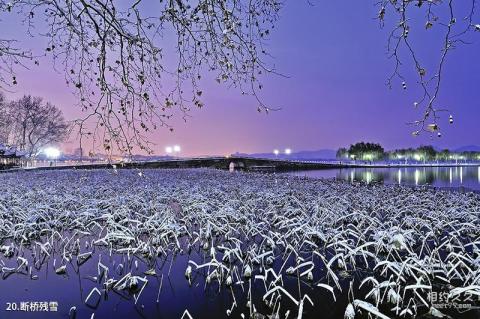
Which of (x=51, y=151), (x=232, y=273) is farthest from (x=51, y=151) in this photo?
(x=232, y=273)

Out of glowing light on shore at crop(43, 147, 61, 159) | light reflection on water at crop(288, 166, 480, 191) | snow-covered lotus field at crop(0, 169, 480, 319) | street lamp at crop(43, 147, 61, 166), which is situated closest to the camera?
snow-covered lotus field at crop(0, 169, 480, 319)

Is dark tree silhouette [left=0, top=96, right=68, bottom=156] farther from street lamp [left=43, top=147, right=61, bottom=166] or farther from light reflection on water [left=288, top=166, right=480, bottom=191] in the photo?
light reflection on water [left=288, top=166, right=480, bottom=191]

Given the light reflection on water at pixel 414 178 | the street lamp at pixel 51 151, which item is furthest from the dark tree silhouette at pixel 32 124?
the light reflection on water at pixel 414 178

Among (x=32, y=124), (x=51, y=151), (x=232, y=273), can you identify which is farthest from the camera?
(x=51, y=151)

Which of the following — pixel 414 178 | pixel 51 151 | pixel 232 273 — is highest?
pixel 51 151

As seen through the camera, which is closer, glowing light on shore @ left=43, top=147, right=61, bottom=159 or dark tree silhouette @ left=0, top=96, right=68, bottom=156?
dark tree silhouette @ left=0, top=96, right=68, bottom=156

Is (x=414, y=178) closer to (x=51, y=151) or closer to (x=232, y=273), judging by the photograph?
(x=232, y=273)

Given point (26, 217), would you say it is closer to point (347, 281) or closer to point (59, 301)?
point (59, 301)

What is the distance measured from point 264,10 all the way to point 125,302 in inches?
204

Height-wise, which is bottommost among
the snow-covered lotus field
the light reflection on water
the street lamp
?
the light reflection on water

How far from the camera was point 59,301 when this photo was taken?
20.4ft

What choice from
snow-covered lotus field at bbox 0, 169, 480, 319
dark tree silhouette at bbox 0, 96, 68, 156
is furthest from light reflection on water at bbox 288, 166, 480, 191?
dark tree silhouette at bbox 0, 96, 68, 156

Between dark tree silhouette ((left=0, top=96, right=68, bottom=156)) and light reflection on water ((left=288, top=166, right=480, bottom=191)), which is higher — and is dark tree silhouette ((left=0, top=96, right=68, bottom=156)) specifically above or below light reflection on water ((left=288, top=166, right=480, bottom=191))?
above

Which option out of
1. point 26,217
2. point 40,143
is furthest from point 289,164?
point 26,217
